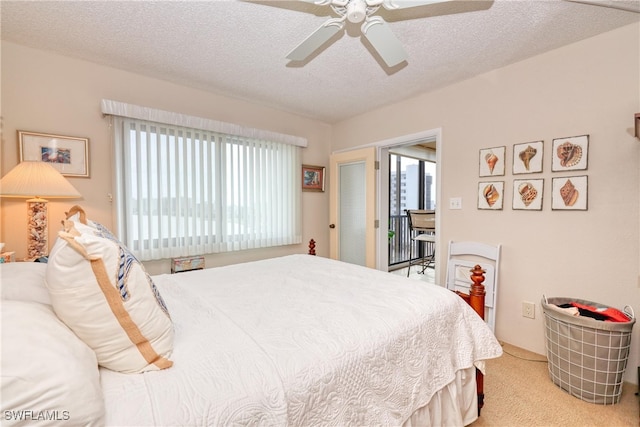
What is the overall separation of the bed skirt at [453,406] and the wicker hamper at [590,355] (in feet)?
2.78

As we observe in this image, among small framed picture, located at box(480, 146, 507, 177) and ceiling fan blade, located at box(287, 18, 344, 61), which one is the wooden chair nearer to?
small framed picture, located at box(480, 146, 507, 177)

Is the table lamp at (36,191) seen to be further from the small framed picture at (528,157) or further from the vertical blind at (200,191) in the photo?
the small framed picture at (528,157)

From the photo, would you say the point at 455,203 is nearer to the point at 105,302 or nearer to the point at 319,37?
the point at 319,37

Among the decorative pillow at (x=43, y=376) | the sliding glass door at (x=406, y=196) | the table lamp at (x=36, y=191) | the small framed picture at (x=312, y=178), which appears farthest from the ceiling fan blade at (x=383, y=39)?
the sliding glass door at (x=406, y=196)

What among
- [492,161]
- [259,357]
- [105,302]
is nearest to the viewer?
[105,302]

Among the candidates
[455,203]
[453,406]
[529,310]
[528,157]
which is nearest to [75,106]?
[453,406]

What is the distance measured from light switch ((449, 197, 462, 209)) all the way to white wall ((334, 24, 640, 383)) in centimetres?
5

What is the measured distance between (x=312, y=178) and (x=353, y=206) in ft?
2.27

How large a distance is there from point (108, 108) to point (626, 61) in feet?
12.8

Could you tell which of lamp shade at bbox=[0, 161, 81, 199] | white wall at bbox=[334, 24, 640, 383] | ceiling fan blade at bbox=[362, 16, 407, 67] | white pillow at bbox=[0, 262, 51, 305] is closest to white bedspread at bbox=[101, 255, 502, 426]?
white pillow at bbox=[0, 262, 51, 305]

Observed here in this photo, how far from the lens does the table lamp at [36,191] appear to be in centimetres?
180

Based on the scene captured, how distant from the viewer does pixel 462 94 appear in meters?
2.69

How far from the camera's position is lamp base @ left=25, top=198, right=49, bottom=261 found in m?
2.01

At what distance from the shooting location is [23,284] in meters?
0.92
